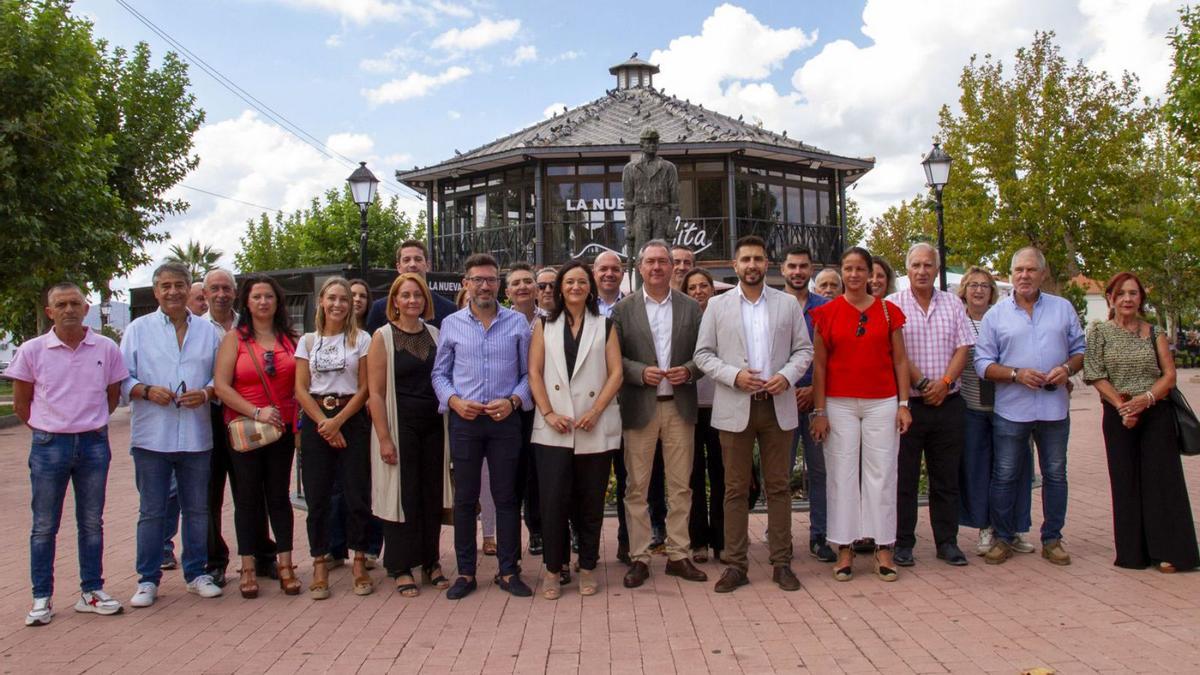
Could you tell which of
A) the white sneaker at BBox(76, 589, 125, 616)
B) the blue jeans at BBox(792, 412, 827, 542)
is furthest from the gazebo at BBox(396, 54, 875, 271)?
the white sneaker at BBox(76, 589, 125, 616)

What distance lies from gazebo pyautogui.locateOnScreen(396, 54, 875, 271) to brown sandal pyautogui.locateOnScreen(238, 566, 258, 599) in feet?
63.7

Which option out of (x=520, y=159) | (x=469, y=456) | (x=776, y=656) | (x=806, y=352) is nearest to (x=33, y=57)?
(x=520, y=159)

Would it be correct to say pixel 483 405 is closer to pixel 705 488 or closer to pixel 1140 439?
pixel 705 488

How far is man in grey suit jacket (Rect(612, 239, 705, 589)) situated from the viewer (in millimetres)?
5746

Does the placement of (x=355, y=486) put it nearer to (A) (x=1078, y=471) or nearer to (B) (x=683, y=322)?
(B) (x=683, y=322)

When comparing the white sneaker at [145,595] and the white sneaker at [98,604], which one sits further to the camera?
the white sneaker at [145,595]

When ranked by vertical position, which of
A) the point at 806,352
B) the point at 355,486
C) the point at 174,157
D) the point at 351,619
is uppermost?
Answer: the point at 174,157

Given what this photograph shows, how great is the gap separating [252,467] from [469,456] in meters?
1.34

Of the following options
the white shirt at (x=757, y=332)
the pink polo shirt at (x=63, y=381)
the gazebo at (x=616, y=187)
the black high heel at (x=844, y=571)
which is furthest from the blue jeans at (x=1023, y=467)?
the gazebo at (x=616, y=187)

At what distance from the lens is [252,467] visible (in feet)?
18.8

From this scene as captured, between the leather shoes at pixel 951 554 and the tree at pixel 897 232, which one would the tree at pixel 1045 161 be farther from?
the leather shoes at pixel 951 554

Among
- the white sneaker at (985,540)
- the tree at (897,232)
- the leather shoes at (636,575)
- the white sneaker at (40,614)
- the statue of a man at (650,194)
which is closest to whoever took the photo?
the white sneaker at (40,614)

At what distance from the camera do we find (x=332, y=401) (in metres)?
Result: 5.68

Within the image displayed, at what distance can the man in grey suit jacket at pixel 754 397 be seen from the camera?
221 inches
